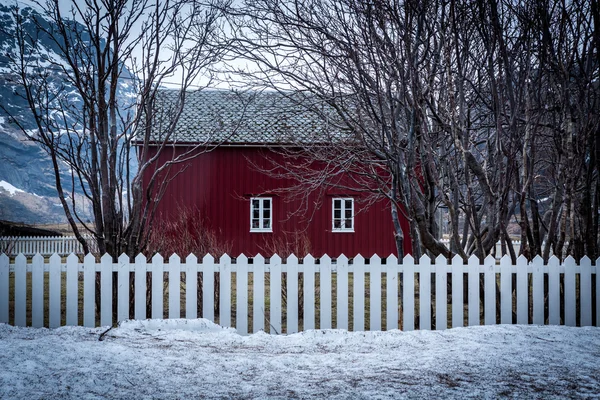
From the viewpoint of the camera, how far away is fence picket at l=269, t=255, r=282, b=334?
21.8 feet

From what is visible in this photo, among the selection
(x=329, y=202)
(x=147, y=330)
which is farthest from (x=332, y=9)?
(x=329, y=202)

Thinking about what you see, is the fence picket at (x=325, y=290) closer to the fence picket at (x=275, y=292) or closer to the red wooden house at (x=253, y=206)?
the fence picket at (x=275, y=292)

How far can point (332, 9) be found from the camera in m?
6.73

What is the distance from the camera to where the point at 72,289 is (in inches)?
266

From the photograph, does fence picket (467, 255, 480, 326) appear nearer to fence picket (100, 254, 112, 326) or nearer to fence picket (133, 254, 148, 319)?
fence picket (133, 254, 148, 319)

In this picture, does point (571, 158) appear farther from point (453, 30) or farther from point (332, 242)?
point (332, 242)

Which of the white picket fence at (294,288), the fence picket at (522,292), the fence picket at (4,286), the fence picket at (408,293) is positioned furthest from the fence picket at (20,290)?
the fence picket at (522,292)

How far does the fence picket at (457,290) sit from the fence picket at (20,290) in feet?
17.6

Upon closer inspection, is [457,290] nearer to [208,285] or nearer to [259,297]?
[259,297]

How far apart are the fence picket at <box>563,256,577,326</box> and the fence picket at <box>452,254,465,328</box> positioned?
1363 millimetres

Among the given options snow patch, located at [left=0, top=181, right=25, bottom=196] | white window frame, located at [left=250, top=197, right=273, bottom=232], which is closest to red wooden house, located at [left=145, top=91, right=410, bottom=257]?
white window frame, located at [left=250, top=197, right=273, bottom=232]

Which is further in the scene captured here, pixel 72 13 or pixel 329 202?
pixel 329 202

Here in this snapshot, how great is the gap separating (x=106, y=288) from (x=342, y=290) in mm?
2953

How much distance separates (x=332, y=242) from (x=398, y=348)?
12.7m
